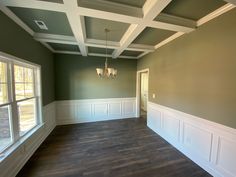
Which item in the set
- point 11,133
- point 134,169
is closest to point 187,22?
point 134,169

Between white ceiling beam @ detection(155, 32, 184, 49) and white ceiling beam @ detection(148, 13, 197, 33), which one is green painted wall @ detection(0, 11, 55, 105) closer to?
white ceiling beam @ detection(148, 13, 197, 33)

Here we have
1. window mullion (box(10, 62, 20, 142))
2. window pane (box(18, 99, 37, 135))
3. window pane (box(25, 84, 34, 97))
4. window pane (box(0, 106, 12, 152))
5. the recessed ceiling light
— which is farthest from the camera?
window pane (box(25, 84, 34, 97))

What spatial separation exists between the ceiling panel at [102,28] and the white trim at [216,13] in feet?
4.64

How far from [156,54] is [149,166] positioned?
315 cm

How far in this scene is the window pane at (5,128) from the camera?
6.29 ft

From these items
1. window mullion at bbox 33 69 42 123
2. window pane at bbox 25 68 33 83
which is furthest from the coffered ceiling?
window mullion at bbox 33 69 42 123

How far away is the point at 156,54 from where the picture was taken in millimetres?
3908

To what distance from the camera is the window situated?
194 cm

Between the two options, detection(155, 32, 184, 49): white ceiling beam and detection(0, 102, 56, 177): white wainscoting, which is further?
detection(155, 32, 184, 49): white ceiling beam

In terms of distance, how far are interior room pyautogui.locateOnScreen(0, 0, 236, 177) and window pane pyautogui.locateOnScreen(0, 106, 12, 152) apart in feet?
0.05

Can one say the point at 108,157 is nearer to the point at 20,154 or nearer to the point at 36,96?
the point at 20,154

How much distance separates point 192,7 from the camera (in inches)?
73.6

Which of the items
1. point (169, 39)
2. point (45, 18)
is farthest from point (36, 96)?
point (169, 39)

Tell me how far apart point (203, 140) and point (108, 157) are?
194 cm
